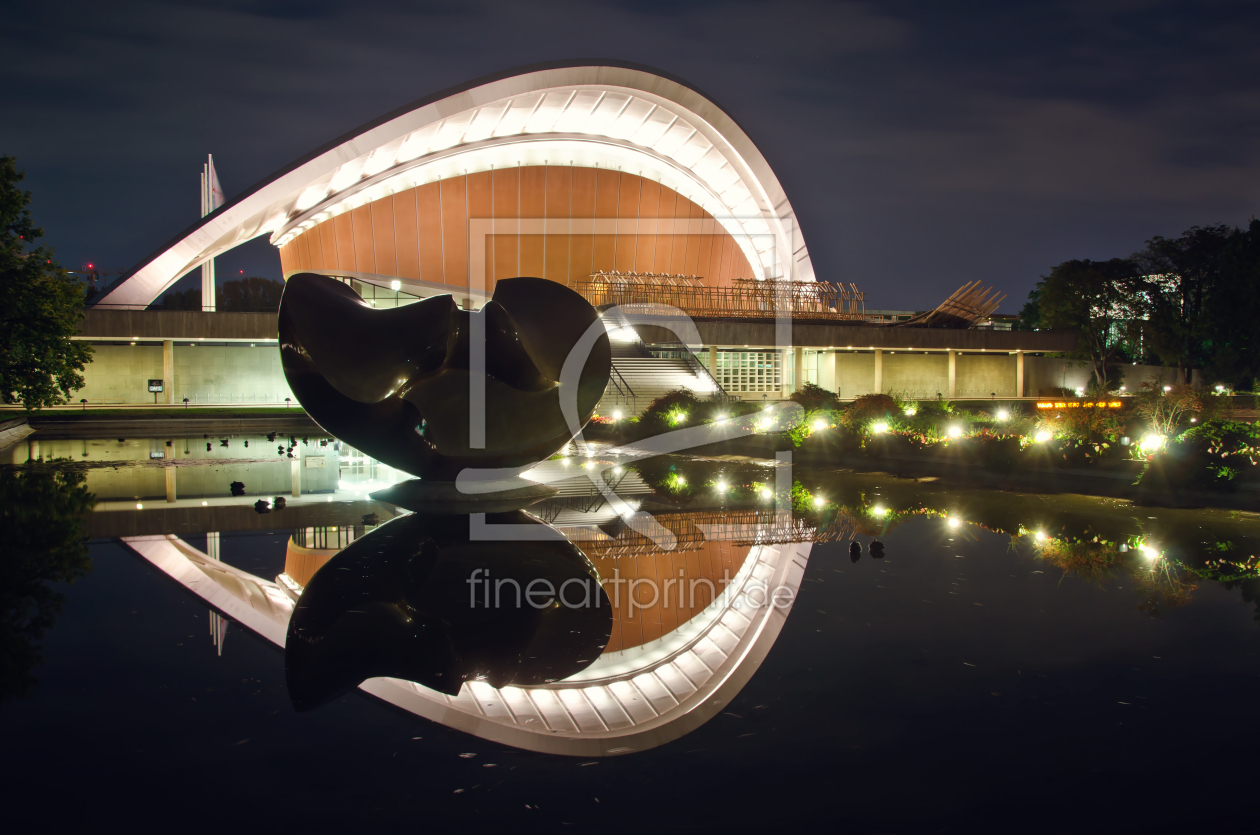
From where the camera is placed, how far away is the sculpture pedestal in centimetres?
1166

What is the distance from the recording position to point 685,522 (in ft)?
35.1

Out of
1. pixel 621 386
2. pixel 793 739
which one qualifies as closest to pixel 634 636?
pixel 793 739

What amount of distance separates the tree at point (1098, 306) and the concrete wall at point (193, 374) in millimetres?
43968

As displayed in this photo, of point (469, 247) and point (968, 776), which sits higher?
point (469, 247)

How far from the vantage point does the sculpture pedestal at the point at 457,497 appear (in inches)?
459

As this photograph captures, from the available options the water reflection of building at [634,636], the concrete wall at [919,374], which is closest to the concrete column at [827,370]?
the concrete wall at [919,374]

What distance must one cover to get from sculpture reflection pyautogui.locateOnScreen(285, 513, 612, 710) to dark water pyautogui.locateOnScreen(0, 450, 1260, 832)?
0.33 meters

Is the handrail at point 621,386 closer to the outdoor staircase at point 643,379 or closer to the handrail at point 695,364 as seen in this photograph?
the outdoor staircase at point 643,379

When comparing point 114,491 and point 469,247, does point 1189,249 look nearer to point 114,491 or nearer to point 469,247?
point 469,247

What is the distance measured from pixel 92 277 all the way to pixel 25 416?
86.2 ft

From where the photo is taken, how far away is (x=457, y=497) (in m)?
12.0

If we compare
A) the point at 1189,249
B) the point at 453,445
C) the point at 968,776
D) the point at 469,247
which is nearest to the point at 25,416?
the point at 469,247

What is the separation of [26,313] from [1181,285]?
58173 mm

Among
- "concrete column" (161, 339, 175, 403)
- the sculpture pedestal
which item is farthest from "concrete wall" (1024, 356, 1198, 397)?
"concrete column" (161, 339, 175, 403)
